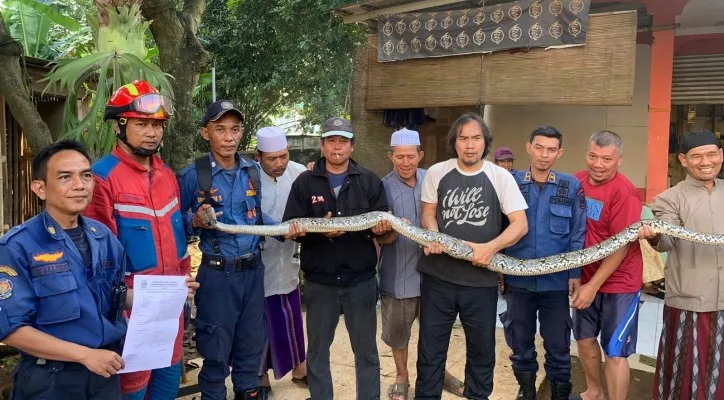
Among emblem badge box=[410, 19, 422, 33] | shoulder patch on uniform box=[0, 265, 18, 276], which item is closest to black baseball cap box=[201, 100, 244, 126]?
shoulder patch on uniform box=[0, 265, 18, 276]

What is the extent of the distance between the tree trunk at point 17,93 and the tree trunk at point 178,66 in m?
1.18

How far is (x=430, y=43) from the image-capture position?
7.46 m

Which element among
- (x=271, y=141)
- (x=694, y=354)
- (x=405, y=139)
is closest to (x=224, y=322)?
(x=271, y=141)

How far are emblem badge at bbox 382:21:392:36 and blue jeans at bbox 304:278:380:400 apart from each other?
5032 mm

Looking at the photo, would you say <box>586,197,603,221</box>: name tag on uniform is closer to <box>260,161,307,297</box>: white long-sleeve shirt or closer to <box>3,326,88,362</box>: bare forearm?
<box>260,161,307,297</box>: white long-sleeve shirt

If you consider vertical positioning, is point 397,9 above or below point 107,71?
above

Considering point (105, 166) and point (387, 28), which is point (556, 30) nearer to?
point (387, 28)

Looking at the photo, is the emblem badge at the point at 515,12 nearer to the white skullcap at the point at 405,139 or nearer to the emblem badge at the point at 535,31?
the emblem badge at the point at 535,31

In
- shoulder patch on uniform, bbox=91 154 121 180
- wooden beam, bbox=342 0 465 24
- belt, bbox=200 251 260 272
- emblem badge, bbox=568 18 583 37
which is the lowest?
belt, bbox=200 251 260 272

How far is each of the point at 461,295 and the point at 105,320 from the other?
92.1 inches

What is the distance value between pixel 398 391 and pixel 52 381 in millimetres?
2820

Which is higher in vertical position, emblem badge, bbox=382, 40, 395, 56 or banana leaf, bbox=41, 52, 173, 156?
emblem badge, bbox=382, 40, 395, 56

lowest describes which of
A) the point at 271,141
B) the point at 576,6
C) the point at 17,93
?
the point at 271,141

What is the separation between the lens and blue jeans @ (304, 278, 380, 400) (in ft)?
12.5
